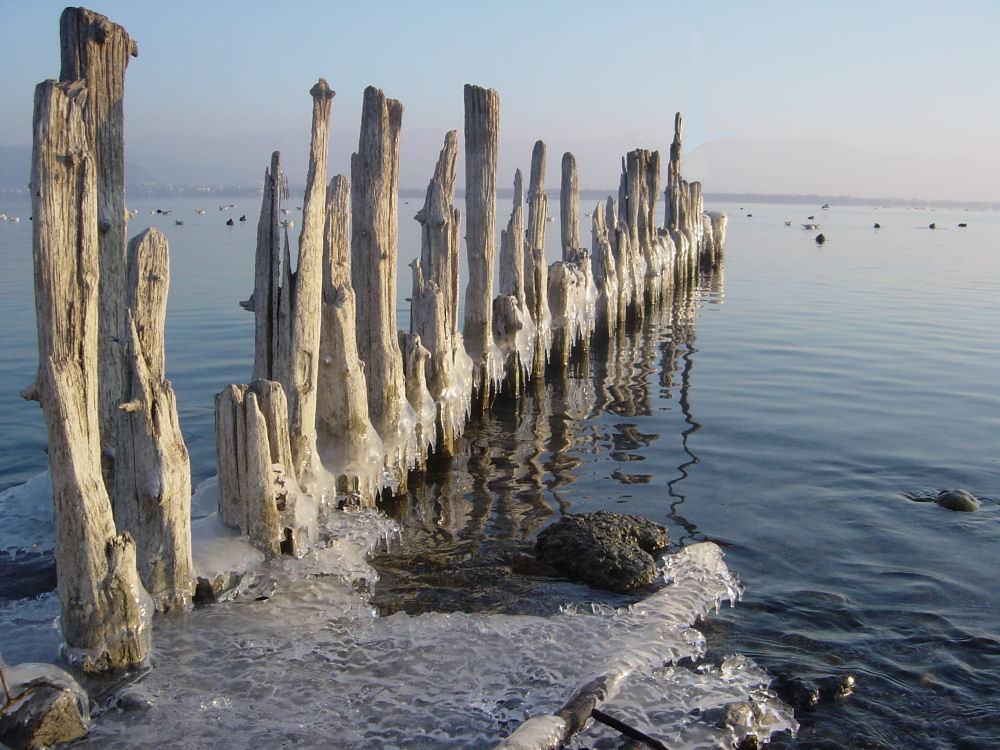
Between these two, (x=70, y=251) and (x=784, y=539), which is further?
(x=784, y=539)

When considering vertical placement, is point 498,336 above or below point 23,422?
above

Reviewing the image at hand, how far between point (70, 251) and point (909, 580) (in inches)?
239

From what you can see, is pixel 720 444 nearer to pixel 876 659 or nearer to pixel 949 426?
pixel 949 426

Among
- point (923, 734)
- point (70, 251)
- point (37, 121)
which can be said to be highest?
point (37, 121)

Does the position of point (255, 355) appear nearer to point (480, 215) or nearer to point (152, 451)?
point (152, 451)

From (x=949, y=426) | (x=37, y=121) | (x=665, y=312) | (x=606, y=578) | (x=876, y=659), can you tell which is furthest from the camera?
(x=665, y=312)

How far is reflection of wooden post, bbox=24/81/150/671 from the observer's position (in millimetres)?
4074

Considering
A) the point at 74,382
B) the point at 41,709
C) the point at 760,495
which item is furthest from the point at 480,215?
the point at 41,709

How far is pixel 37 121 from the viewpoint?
4012mm

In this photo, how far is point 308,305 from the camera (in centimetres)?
610

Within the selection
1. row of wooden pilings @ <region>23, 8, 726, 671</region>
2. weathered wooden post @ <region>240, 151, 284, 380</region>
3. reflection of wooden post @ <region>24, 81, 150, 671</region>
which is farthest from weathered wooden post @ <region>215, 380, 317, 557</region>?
reflection of wooden post @ <region>24, 81, 150, 671</region>

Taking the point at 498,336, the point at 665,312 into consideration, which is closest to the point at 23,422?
the point at 498,336

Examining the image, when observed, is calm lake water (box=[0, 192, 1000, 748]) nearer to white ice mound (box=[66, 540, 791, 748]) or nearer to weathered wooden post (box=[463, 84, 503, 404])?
white ice mound (box=[66, 540, 791, 748])

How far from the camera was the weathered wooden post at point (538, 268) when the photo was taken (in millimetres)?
11625
